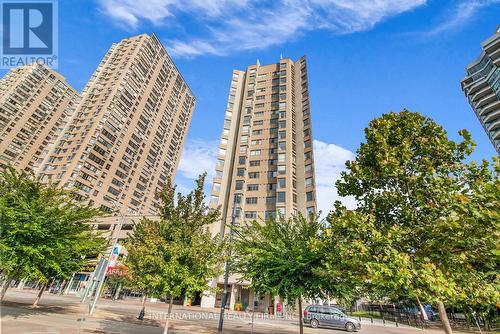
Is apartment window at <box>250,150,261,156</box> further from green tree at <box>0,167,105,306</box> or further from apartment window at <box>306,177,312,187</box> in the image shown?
green tree at <box>0,167,105,306</box>

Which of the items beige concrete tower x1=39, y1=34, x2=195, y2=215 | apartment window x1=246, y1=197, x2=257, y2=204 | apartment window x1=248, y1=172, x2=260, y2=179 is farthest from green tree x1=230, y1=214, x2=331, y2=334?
beige concrete tower x1=39, y1=34, x2=195, y2=215

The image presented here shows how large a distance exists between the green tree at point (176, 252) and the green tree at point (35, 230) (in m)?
5.48

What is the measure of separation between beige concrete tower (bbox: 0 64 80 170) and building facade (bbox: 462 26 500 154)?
109010 millimetres

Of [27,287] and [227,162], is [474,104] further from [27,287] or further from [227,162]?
[27,287]

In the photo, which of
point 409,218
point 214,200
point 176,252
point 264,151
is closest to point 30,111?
point 214,200

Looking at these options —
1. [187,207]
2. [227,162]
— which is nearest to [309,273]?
[187,207]

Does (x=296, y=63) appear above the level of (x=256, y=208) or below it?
above

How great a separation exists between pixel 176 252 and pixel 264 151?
39691mm

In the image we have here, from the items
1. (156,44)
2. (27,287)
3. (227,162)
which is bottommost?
(27,287)

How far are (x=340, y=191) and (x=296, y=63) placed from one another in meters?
57.1

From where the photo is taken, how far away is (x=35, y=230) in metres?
13.0

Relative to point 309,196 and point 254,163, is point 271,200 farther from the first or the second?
point 254,163

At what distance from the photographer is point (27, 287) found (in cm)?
4619

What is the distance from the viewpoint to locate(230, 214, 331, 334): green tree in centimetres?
1176
